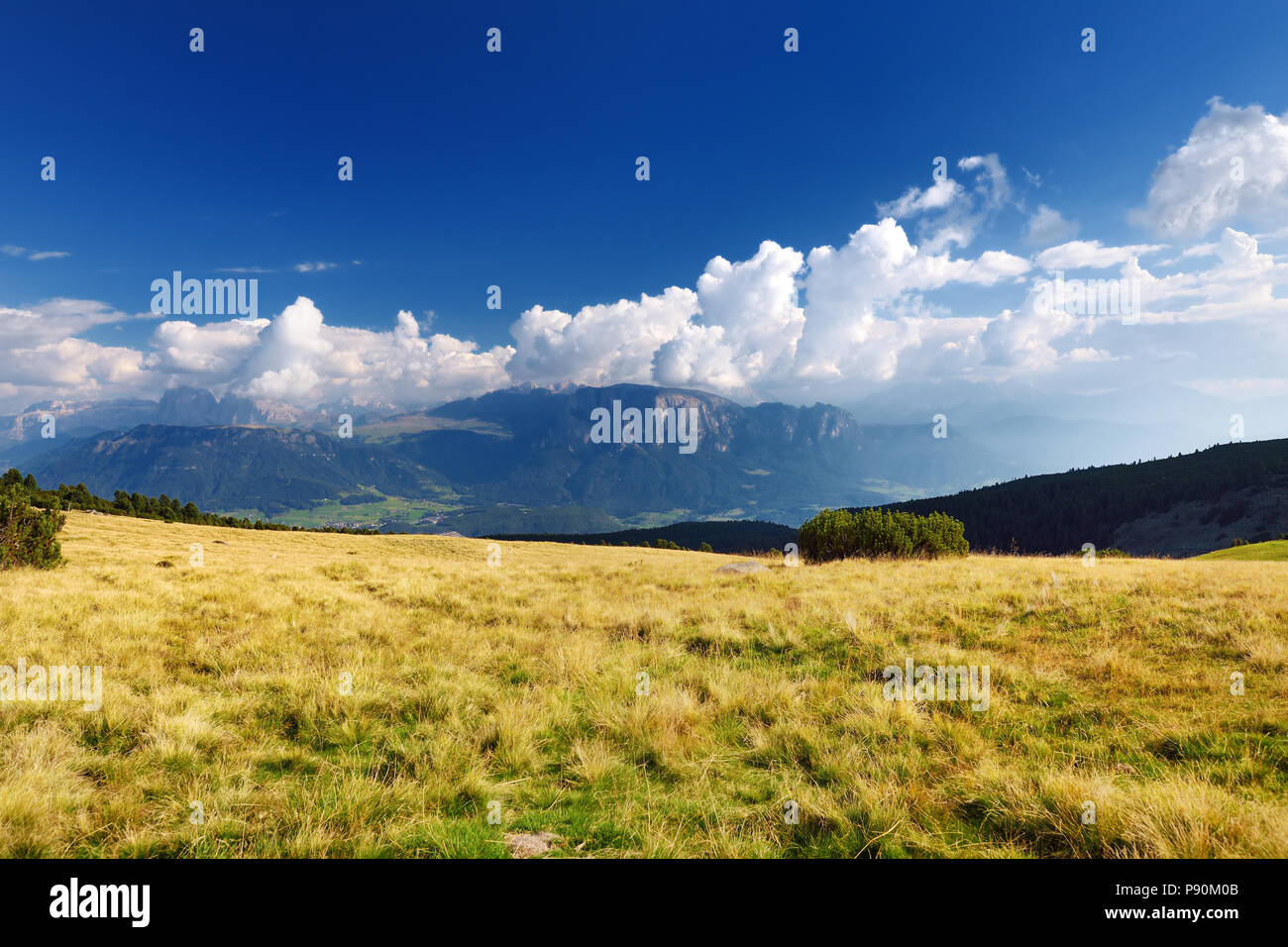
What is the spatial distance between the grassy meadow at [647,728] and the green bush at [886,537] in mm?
12763

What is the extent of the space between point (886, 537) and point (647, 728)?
22969mm

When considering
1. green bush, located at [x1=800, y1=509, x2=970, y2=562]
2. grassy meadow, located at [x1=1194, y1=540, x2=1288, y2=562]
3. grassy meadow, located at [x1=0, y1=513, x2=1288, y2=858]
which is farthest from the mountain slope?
grassy meadow, located at [x1=0, y1=513, x2=1288, y2=858]

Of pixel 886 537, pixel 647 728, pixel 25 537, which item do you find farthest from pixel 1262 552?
pixel 25 537

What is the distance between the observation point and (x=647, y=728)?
248 inches

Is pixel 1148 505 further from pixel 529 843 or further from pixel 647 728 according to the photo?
pixel 529 843

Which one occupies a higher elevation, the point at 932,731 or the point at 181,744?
the point at 181,744

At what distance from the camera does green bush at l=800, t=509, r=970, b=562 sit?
997 inches

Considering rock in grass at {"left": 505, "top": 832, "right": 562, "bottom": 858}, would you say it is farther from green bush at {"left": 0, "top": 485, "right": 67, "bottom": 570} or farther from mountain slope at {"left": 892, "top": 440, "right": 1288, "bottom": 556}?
mountain slope at {"left": 892, "top": 440, "right": 1288, "bottom": 556}

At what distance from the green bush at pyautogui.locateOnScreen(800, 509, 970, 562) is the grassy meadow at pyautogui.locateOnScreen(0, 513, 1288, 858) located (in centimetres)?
1276

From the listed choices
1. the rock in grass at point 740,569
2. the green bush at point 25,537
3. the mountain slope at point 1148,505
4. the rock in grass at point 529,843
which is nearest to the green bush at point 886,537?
the rock in grass at point 740,569

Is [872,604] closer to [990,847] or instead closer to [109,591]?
[990,847]
